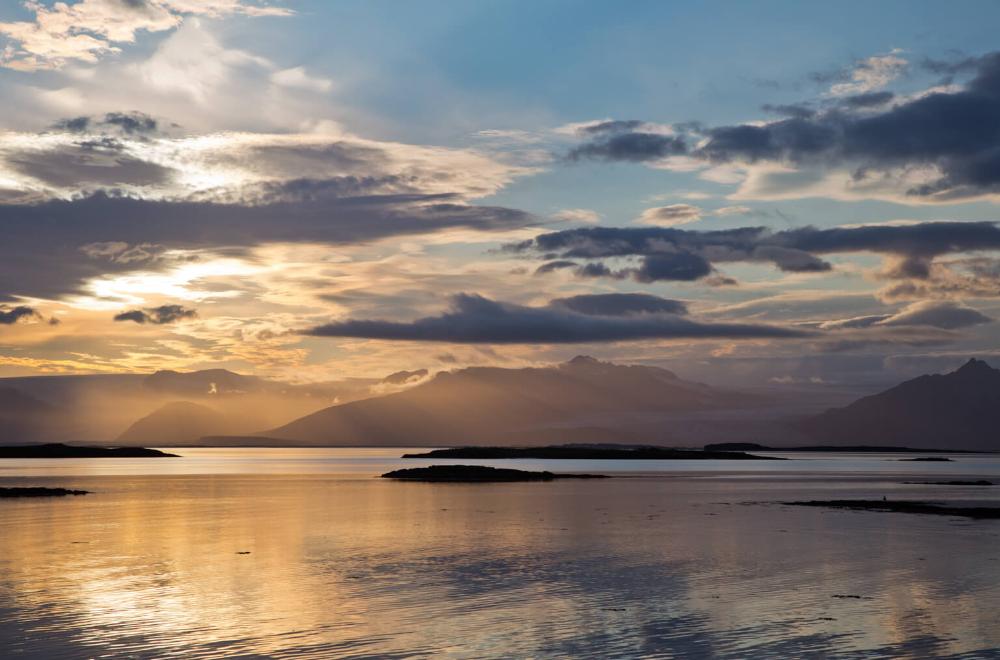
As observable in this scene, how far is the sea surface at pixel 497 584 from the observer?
3047 cm

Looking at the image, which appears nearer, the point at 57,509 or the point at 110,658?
the point at 110,658

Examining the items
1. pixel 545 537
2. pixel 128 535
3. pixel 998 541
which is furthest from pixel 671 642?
pixel 128 535

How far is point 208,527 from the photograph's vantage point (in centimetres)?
7062

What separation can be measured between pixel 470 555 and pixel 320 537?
13.8 meters

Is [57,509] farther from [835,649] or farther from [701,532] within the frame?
[835,649]

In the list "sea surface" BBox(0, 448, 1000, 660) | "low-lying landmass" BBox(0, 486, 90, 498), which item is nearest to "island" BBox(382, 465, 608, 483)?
"low-lying landmass" BBox(0, 486, 90, 498)

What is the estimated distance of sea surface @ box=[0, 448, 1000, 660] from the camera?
30469mm

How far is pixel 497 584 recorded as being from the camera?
1673 inches

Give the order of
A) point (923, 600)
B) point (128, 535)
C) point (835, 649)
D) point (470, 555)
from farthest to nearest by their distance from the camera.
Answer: point (128, 535) < point (470, 555) < point (923, 600) < point (835, 649)

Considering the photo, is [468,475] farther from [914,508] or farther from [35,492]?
[914,508]

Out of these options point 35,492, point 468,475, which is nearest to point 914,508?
point 468,475

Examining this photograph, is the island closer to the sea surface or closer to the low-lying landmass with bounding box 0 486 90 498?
the low-lying landmass with bounding box 0 486 90 498

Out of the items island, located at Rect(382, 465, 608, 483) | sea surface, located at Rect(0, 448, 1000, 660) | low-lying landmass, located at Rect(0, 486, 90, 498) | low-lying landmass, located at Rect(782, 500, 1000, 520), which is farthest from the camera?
island, located at Rect(382, 465, 608, 483)

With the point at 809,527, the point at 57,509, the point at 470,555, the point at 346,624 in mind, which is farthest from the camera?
the point at 57,509
